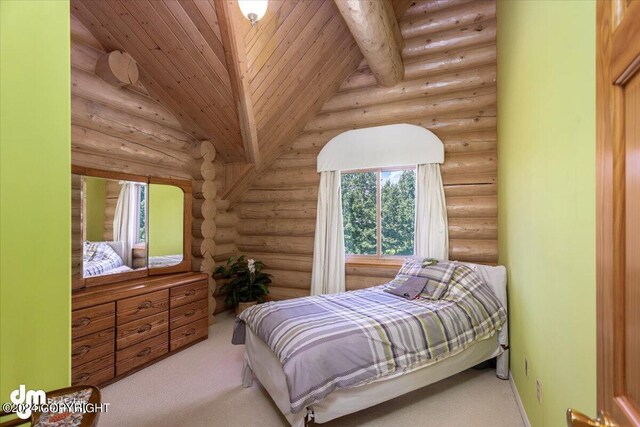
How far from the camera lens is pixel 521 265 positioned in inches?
90.7

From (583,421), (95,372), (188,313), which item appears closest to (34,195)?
(583,421)

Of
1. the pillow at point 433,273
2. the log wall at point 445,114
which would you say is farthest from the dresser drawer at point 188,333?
the pillow at point 433,273

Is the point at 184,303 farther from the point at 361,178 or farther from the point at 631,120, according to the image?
the point at 631,120

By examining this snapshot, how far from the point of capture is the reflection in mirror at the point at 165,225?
3.52m

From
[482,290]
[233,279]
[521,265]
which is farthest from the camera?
[233,279]

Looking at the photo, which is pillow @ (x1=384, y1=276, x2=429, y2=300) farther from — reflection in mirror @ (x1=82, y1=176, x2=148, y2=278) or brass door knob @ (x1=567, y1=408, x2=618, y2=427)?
reflection in mirror @ (x1=82, y1=176, x2=148, y2=278)

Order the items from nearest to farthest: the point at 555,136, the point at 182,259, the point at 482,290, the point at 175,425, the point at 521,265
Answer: the point at 555,136
the point at 175,425
the point at 521,265
the point at 482,290
the point at 182,259

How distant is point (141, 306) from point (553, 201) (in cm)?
326

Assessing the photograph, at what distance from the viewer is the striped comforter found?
1.90 meters

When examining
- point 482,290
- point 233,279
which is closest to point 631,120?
point 482,290

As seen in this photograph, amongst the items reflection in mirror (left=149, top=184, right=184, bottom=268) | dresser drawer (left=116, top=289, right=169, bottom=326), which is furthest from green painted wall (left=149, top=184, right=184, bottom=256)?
dresser drawer (left=116, top=289, right=169, bottom=326)

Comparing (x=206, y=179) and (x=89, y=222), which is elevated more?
(x=206, y=179)

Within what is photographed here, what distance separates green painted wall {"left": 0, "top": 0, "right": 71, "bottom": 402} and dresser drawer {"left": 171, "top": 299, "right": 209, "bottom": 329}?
234 cm

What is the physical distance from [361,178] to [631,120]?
3.58m
